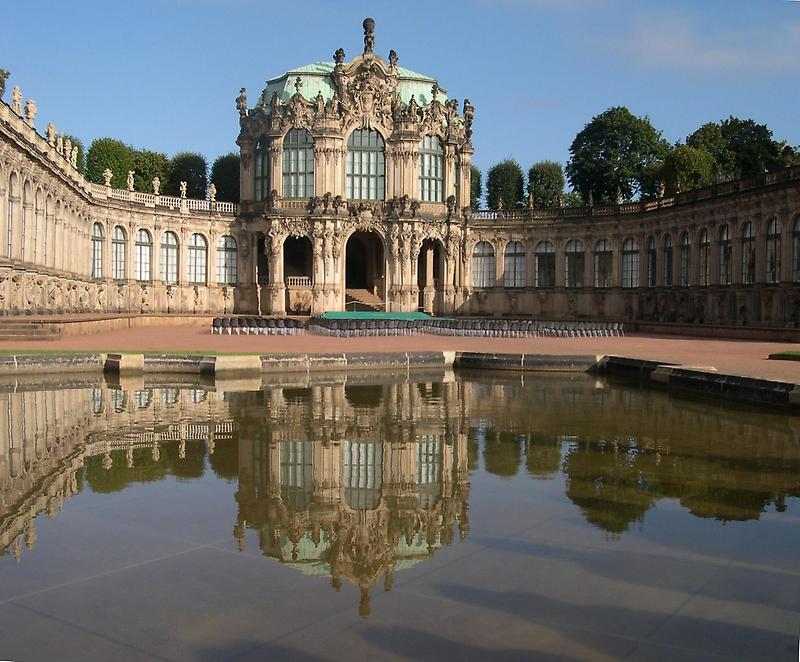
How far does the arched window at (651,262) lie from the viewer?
65812mm

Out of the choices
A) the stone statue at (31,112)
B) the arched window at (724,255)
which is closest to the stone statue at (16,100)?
the stone statue at (31,112)

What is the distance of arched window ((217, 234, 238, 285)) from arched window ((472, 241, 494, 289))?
63.0 feet

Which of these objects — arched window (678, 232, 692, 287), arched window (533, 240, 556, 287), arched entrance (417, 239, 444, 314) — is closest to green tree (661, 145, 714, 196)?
arched window (533, 240, 556, 287)

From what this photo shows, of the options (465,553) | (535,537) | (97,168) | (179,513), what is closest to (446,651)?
(465,553)

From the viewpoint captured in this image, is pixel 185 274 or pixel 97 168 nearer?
pixel 185 274

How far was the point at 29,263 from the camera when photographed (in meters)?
44.6

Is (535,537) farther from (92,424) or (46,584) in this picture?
(92,424)

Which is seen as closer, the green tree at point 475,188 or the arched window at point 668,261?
the arched window at point 668,261

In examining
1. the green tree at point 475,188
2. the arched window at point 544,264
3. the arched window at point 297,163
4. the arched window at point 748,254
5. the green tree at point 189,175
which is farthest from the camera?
the green tree at point 475,188

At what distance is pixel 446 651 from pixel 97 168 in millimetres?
82066

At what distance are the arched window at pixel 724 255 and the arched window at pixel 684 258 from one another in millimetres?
3756

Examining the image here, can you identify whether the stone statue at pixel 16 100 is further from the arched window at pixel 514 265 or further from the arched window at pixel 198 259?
the arched window at pixel 514 265

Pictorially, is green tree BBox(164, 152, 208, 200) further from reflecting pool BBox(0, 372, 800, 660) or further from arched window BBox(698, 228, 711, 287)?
reflecting pool BBox(0, 372, 800, 660)

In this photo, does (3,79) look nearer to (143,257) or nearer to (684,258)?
(143,257)
